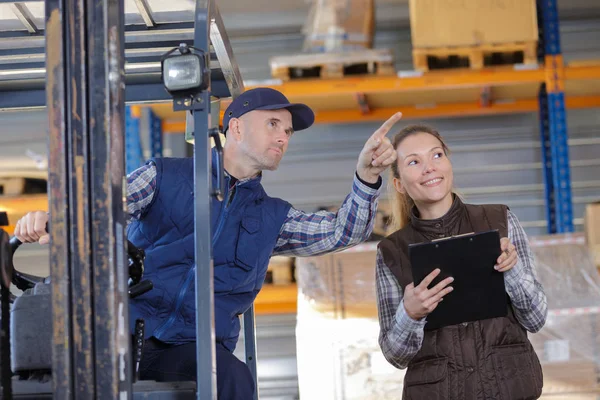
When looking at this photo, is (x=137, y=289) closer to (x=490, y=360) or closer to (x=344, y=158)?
(x=490, y=360)

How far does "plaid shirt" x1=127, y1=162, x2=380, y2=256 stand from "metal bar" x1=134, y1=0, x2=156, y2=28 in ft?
2.02

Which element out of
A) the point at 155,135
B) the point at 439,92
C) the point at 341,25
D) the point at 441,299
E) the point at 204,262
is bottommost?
the point at 441,299

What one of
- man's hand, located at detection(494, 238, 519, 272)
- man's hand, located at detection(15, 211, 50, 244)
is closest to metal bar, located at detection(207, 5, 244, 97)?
man's hand, located at detection(15, 211, 50, 244)

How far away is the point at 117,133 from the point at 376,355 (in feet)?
14.2

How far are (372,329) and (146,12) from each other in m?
3.76

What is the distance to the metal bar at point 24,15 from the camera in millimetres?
3494

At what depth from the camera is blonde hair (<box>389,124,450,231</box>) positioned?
3461mm

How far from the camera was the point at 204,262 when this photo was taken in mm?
2676

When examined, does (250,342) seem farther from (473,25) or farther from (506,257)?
(473,25)

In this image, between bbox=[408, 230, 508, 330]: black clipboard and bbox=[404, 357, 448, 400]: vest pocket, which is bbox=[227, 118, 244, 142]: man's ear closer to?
bbox=[408, 230, 508, 330]: black clipboard

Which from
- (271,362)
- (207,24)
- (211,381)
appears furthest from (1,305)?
(271,362)

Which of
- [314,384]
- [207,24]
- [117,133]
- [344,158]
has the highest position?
[344,158]

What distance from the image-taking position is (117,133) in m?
2.50

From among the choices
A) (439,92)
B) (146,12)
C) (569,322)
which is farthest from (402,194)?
(439,92)
